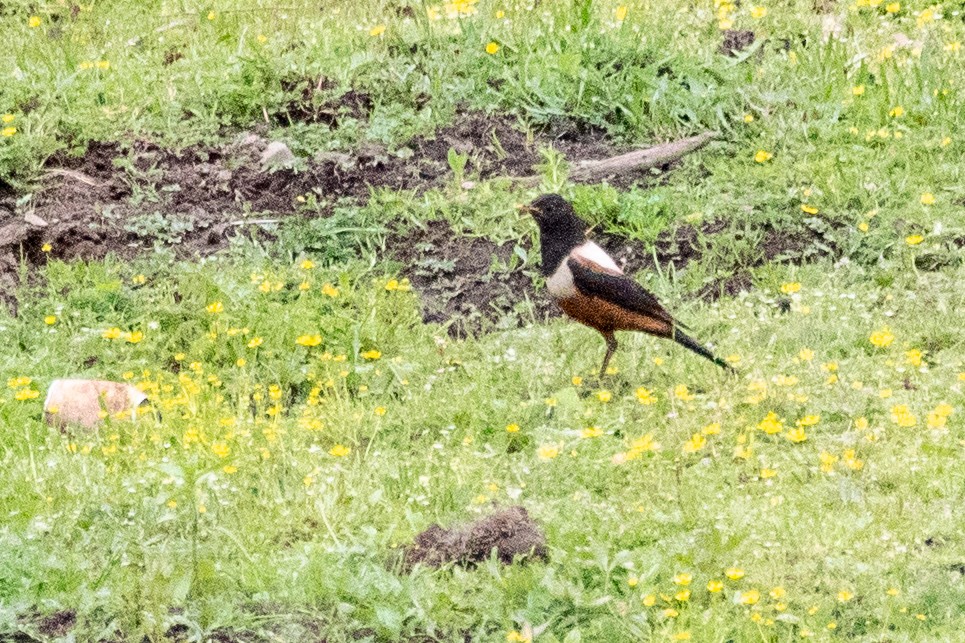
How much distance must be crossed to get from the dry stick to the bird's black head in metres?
1.25

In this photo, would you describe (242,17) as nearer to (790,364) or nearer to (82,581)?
(790,364)

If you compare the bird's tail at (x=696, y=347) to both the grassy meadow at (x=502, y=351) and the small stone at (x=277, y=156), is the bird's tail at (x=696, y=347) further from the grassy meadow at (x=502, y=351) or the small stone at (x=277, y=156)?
the small stone at (x=277, y=156)

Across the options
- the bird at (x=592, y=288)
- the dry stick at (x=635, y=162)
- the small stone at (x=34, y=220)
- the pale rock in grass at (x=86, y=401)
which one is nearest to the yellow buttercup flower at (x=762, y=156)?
the dry stick at (x=635, y=162)

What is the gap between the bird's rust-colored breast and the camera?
6812mm

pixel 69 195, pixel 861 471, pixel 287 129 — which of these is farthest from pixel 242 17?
pixel 861 471

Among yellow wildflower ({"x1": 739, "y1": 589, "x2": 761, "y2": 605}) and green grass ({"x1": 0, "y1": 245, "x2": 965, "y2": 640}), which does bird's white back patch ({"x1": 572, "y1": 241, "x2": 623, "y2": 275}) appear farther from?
yellow wildflower ({"x1": 739, "y1": 589, "x2": 761, "y2": 605})

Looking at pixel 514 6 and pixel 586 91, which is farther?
pixel 514 6

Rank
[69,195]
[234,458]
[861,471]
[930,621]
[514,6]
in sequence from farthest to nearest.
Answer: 1. [514,6]
2. [69,195]
3. [234,458]
4. [861,471]
5. [930,621]

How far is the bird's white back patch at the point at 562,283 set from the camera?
275 inches

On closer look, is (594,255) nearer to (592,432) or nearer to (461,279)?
(461,279)

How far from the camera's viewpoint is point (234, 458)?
19.4 ft

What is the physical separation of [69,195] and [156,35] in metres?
2.03

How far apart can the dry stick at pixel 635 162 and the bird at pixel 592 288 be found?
50.8 inches

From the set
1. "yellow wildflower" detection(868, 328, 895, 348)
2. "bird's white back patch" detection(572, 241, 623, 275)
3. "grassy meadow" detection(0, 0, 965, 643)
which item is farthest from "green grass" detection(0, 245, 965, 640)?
"bird's white back patch" detection(572, 241, 623, 275)
